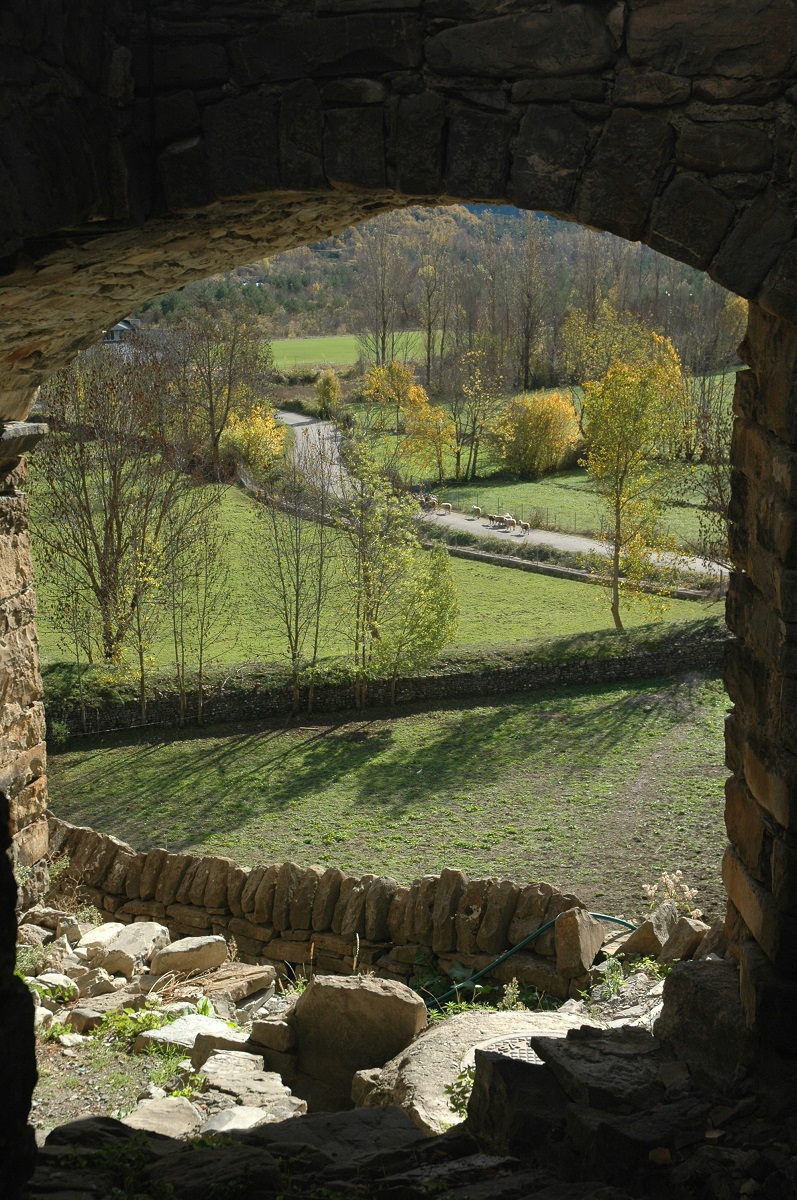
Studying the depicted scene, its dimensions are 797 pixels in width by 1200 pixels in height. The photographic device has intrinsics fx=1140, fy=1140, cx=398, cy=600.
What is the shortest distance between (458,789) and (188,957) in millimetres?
5318

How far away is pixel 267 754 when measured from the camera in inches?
490

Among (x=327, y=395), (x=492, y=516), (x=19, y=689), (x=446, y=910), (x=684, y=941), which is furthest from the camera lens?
(x=327, y=395)

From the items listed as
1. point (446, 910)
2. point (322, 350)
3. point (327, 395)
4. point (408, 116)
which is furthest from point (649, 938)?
point (322, 350)

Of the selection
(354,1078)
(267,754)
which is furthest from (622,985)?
(267,754)

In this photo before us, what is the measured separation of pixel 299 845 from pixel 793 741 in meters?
6.92

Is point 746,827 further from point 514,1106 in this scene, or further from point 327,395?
point 327,395

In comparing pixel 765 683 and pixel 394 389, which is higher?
pixel 394 389

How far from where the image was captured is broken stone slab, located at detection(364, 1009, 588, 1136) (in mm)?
3914

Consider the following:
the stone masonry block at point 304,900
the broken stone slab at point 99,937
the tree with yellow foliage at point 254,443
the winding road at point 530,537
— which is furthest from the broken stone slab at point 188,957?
the tree with yellow foliage at point 254,443

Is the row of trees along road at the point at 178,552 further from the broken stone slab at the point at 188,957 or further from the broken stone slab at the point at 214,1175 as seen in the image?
the broken stone slab at the point at 214,1175

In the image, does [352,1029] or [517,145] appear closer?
[517,145]

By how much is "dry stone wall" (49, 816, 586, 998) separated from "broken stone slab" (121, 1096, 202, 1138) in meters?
2.51

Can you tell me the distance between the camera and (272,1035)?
4.80 metres

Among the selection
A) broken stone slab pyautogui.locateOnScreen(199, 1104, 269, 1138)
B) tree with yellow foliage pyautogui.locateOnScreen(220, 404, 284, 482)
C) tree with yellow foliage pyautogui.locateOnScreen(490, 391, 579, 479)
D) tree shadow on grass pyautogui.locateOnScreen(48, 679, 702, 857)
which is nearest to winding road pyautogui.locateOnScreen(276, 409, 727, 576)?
tree with yellow foliage pyautogui.locateOnScreen(220, 404, 284, 482)
